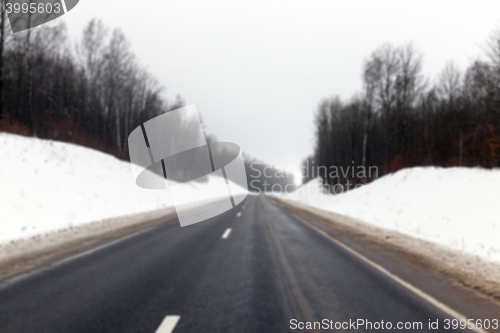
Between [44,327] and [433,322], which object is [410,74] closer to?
[433,322]

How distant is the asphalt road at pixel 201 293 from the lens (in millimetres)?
3916

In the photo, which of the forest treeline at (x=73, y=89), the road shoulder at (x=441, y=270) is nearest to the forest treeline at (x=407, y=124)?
the road shoulder at (x=441, y=270)

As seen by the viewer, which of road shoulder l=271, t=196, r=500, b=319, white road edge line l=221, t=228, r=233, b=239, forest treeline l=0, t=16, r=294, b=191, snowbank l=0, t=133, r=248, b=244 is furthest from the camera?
forest treeline l=0, t=16, r=294, b=191

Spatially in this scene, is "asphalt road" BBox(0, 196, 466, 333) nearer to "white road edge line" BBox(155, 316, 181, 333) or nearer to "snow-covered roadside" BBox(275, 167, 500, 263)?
"white road edge line" BBox(155, 316, 181, 333)

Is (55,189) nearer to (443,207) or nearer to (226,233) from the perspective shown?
(226,233)

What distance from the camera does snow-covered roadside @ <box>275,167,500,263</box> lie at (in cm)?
1054

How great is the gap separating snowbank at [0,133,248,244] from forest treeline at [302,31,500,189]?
21.3 meters

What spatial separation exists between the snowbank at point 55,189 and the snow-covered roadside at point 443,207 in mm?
13346

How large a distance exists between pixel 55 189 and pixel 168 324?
14.5m

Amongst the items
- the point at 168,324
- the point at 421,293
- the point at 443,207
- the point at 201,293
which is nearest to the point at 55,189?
the point at 201,293

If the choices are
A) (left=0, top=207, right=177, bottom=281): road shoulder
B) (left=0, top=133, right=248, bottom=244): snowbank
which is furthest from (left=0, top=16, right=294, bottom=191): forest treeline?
(left=0, top=207, right=177, bottom=281): road shoulder

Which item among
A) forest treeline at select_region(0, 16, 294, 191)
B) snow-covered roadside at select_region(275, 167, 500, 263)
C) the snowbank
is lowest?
snow-covered roadside at select_region(275, 167, 500, 263)

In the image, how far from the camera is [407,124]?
32781 millimetres

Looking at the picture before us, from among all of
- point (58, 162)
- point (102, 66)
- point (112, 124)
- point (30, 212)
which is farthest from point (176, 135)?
point (30, 212)
